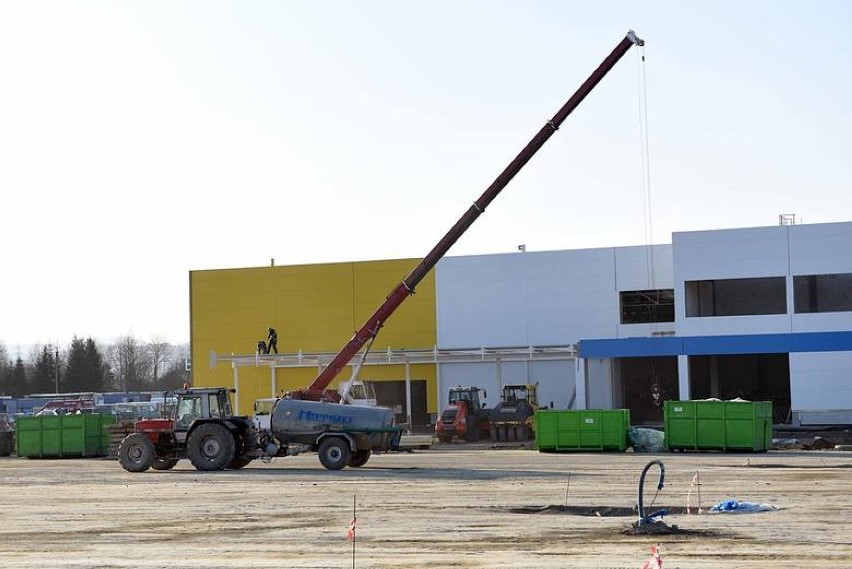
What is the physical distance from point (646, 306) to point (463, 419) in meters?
13.1

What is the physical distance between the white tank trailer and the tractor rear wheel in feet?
3.55

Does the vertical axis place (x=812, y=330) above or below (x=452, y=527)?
above

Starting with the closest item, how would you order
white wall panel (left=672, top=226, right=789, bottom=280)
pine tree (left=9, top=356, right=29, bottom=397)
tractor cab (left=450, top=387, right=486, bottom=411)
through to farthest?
tractor cab (left=450, top=387, right=486, bottom=411)
white wall panel (left=672, top=226, right=789, bottom=280)
pine tree (left=9, top=356, right=29, bottom=397)

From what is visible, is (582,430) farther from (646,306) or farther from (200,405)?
(646,306)

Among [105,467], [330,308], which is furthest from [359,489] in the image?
[330,308]

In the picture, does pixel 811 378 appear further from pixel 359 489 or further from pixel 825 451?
pixel 359 489

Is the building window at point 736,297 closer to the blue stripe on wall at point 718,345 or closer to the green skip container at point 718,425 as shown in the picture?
the blue stripe on wall at point 718,345

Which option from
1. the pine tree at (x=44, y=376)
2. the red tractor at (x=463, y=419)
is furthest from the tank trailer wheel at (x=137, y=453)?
the pine tree at (x=44, y=376)

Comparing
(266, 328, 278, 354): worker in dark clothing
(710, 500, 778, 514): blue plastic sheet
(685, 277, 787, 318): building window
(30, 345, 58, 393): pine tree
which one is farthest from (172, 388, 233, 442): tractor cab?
(30, 345, 58, 393): pine tree

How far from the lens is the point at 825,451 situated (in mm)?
→ 40562

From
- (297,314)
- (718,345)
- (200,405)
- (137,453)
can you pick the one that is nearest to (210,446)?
(200,405)

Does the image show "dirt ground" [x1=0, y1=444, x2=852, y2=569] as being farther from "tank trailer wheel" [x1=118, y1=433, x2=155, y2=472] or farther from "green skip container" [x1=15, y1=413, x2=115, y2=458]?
"green skip container" [x1=15, y1=413, x2=115, y2=458]

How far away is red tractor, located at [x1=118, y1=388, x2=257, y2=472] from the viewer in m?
34.4

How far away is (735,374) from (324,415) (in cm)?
3153
